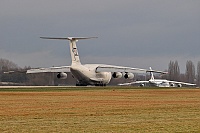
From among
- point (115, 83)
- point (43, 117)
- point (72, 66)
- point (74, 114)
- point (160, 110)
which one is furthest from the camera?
point (115, 83)

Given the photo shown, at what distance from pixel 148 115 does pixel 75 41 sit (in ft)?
231

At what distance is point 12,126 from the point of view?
942 inches

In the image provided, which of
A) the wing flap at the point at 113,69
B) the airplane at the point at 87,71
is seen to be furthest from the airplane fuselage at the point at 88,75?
the wing flap at the point at 113,69

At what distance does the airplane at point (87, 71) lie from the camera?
95812 mm

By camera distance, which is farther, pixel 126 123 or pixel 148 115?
pixel 148 115

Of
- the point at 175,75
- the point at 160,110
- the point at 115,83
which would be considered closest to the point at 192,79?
the point at 175,75

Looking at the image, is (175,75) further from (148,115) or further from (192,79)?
(148,115)

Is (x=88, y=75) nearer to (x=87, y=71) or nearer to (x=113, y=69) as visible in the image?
(x=87, y=71)

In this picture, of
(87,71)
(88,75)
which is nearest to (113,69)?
(88,75)

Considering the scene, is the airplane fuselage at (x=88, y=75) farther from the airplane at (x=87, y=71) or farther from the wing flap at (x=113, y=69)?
the wing flap at (x=113, y=69)

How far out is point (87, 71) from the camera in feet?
317

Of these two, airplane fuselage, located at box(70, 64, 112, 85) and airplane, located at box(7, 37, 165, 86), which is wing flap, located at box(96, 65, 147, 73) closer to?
airplane, located at box(7, 37, 165, 86)

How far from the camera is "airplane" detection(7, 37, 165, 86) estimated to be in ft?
314

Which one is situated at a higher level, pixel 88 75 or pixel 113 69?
pixel 113 69
